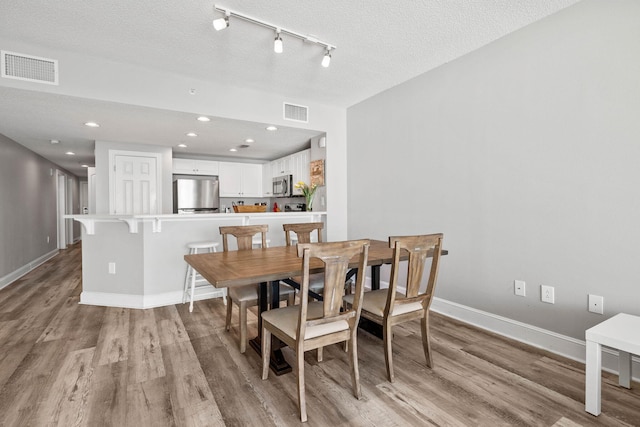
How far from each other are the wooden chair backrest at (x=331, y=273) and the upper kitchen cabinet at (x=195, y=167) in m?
5.24

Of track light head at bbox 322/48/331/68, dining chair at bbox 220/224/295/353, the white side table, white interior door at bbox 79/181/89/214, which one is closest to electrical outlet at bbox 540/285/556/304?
the white side table

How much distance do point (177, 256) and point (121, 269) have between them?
1.98 feet

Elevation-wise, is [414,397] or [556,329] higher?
[556,329]

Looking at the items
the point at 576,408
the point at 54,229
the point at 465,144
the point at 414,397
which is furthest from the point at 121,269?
the point at 54,229

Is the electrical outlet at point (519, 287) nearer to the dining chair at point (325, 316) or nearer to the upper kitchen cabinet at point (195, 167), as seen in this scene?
the dining chair at point (325, 316)

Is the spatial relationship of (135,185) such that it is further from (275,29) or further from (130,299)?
(275,29)

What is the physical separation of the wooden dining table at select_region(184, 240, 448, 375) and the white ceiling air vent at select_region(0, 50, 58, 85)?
2.15 m

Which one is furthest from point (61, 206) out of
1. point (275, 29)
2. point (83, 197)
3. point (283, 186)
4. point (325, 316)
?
point (325, 316)

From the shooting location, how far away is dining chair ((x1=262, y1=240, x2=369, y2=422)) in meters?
1.64

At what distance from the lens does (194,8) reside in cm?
227

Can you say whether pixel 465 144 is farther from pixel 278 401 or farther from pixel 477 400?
pixel 278 401

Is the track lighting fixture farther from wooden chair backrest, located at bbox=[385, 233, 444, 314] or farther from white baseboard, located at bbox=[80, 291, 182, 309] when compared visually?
white baseboard, located at bbox=[80, 291, 182, 309]

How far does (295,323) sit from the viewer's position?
182cm

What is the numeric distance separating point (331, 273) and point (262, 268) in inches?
19.4
